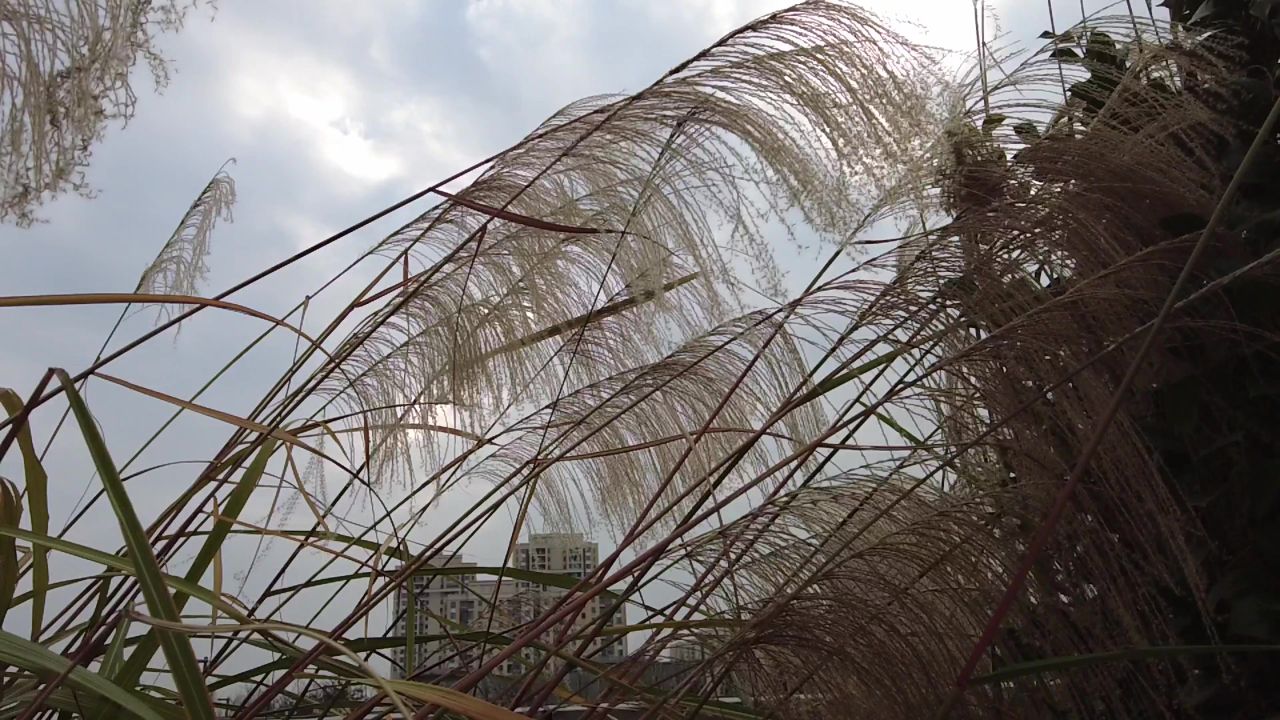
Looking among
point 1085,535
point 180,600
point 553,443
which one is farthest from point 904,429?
point 180,600

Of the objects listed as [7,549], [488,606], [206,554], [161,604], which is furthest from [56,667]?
[488,606]

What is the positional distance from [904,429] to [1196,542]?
22.8 inches

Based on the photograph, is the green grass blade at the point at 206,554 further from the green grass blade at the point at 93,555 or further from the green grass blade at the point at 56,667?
the green grass blade at the point at 56,667

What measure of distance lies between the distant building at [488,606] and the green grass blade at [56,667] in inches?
29.9

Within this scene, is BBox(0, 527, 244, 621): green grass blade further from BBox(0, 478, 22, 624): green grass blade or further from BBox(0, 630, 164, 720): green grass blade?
BBox(0, 478, 22, 624): green grass blade

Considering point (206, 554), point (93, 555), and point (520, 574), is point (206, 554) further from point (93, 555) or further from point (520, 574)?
point (520, 574)

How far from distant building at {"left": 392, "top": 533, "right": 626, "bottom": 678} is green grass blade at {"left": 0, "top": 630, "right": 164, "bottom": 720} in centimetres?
76

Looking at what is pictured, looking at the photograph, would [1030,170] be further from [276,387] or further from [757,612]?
[276,387]

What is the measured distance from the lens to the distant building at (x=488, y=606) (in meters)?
1.71

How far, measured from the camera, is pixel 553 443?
1.93 m

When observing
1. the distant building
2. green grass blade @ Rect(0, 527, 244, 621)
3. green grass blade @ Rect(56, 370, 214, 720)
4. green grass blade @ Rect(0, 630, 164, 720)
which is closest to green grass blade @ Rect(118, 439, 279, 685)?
green grass blade @ Rect(0, 527, 244, 621)

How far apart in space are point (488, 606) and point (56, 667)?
3.82 ft

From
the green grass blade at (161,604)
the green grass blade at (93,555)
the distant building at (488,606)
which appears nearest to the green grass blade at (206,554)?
the green grass blade at (93,555)

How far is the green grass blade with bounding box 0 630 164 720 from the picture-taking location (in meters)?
0.82
